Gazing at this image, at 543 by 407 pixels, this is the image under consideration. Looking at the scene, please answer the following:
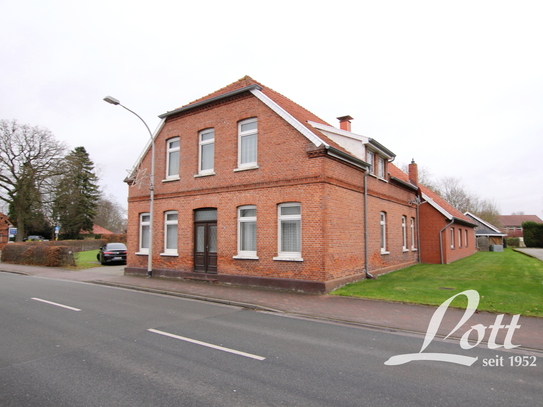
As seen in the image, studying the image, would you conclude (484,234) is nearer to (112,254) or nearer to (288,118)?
(288,118)

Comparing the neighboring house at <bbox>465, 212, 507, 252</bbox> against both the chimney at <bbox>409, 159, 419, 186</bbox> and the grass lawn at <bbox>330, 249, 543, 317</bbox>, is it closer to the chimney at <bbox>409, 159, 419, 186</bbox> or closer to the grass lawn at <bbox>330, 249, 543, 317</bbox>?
the chimney at <bbox>409, 159, 419, 186</bbox>

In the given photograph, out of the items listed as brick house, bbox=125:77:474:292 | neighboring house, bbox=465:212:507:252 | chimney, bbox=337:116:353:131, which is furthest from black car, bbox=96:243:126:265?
neighboring house, bbox=465:212:507:252

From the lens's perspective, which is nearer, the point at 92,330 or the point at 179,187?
the point at 92,330

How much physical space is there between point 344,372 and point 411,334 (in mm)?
2867

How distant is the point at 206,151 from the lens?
50.3 feet

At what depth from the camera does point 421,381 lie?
471 cm

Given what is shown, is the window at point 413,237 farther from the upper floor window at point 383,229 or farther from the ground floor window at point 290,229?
the ground floor window at point 290,229

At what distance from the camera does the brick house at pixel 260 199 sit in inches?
474

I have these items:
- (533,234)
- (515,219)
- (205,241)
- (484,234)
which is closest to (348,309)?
(205,241)

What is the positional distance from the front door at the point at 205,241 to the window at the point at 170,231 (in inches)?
56.5

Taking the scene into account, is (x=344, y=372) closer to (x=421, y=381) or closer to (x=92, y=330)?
A: (x=421, y=381)

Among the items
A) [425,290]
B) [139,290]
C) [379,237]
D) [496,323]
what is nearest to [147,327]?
[139,290]

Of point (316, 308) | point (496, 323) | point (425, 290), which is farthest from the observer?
point (425, 290)

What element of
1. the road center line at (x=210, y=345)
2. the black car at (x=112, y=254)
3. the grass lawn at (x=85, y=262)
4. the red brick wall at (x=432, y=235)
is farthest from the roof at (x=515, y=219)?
the road center line at (x=210, y=345)
